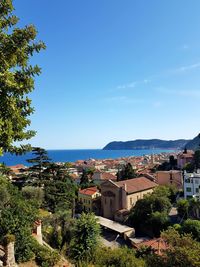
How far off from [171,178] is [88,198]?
17758 millimetres

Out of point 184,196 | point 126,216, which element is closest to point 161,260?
point 126,216

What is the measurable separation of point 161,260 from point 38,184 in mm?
22782

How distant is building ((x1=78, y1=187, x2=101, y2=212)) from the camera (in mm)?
49500

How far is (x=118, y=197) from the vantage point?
4566 cm

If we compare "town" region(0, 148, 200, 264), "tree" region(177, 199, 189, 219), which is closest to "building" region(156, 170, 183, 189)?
"town" region(0, 148, 200, 264)

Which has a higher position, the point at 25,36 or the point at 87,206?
the point at 25,36

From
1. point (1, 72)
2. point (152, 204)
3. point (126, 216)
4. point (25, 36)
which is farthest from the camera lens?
point (126, 216)

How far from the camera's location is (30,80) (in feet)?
25.5

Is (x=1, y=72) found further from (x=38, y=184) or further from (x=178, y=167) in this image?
(x=178, y=167)

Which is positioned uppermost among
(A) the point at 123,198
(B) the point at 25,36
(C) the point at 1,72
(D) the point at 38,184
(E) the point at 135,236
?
(B) the point at 25,36

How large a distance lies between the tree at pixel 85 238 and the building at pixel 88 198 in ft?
93.6

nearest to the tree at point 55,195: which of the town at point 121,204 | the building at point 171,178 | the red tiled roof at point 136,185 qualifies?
the town at point 121,204

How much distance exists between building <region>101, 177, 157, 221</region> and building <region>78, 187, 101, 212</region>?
2.52 metres

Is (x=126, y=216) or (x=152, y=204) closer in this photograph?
(x=152, y=204)
